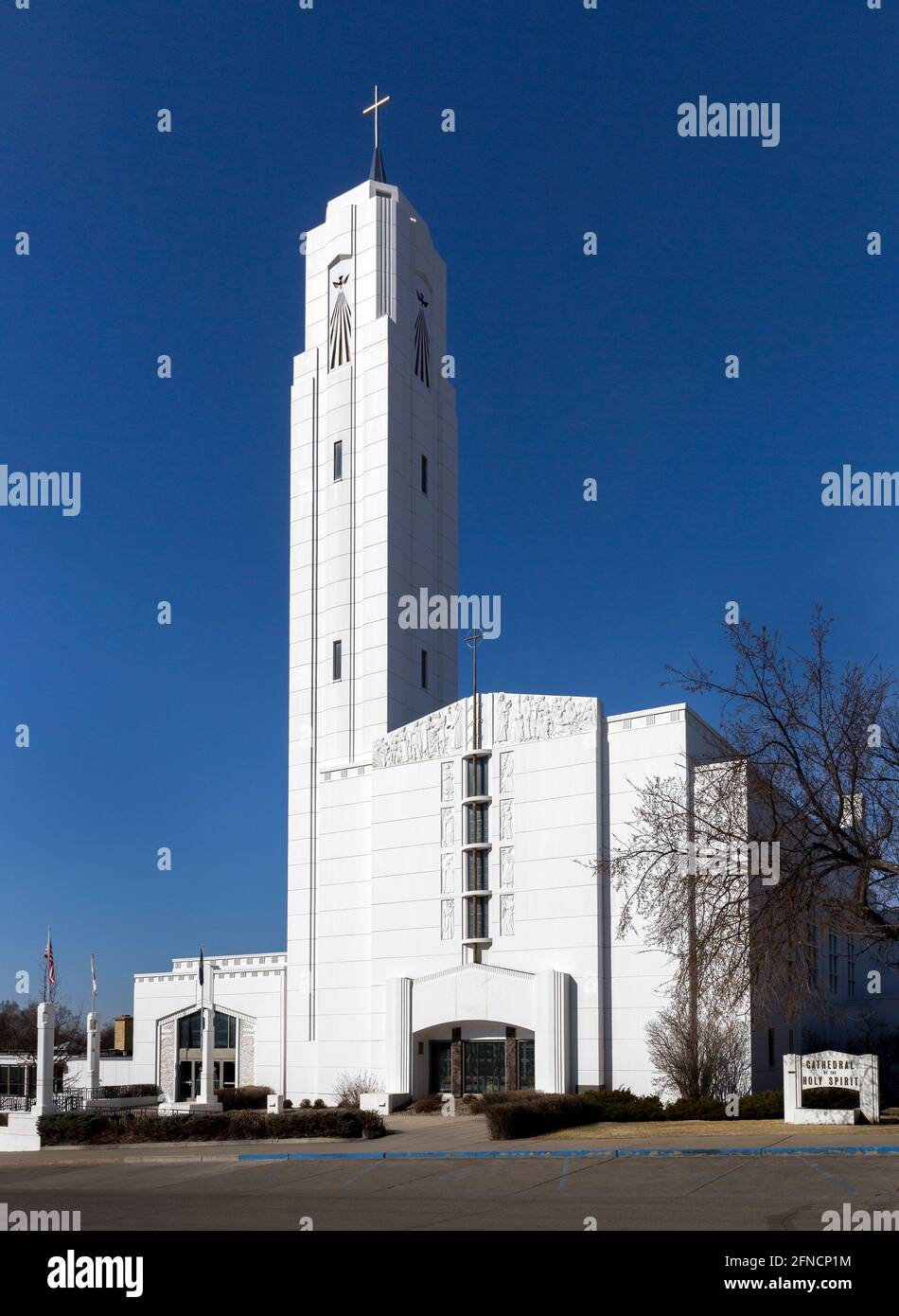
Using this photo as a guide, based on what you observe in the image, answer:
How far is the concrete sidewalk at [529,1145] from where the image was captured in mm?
25411

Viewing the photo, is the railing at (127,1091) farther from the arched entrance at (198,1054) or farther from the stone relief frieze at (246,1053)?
the stone relief frieze at (246,1053)

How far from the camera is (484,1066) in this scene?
47062mm

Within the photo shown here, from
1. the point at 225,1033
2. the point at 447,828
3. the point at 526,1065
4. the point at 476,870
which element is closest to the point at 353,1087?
the point at 526,1065

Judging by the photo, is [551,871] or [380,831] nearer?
[551,871]

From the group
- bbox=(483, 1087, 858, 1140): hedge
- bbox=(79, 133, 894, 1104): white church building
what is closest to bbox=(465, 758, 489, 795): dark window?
bbox=(79, 133, 894, 1104): white church building

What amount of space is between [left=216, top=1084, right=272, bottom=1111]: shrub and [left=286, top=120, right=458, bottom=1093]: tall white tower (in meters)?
1.52

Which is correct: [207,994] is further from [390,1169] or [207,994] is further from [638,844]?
[390,1169]

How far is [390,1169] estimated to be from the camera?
25.8 meters

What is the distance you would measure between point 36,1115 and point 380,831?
676 inches

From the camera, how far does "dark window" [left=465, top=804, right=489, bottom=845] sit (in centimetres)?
4875

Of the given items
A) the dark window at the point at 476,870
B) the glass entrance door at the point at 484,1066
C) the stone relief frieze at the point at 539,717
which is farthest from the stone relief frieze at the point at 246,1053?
the stone relief frieze at the point at 539,717

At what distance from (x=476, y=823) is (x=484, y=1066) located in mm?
8932

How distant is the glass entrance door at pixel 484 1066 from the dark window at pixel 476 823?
754cm
